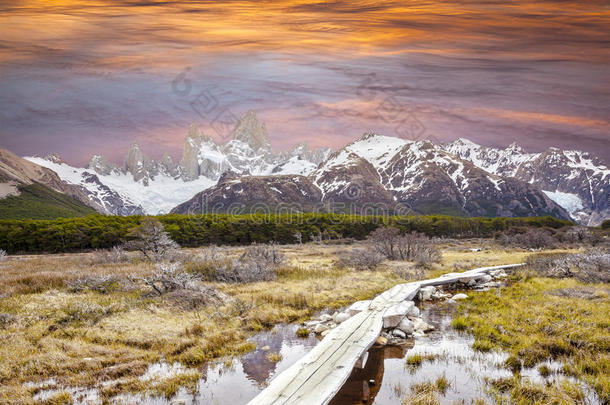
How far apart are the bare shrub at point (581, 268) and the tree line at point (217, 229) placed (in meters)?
49.7

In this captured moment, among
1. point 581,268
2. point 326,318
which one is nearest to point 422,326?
point 326,318

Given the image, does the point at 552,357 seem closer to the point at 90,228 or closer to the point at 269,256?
the point at 269,256

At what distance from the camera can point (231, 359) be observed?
10906mm

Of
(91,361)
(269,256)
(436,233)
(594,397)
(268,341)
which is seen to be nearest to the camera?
(594,397)

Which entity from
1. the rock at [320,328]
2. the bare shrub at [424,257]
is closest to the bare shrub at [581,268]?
the bare shrub at [424,257]

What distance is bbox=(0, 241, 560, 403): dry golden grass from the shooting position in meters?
9.62

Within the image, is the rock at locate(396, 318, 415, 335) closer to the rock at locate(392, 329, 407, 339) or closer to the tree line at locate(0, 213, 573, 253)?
the rock at locate(392, 329, 407, 339)

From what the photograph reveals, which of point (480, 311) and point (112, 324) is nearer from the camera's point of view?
point (112, 324)

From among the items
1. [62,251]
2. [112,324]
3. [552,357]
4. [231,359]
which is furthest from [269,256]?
[62,251]

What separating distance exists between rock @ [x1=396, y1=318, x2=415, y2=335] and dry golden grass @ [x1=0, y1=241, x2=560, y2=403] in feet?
15.6

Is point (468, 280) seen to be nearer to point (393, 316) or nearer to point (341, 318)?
point (393, 316)

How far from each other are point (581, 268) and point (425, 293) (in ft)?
39.8

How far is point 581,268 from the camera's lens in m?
23.3

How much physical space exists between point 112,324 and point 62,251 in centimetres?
5933
